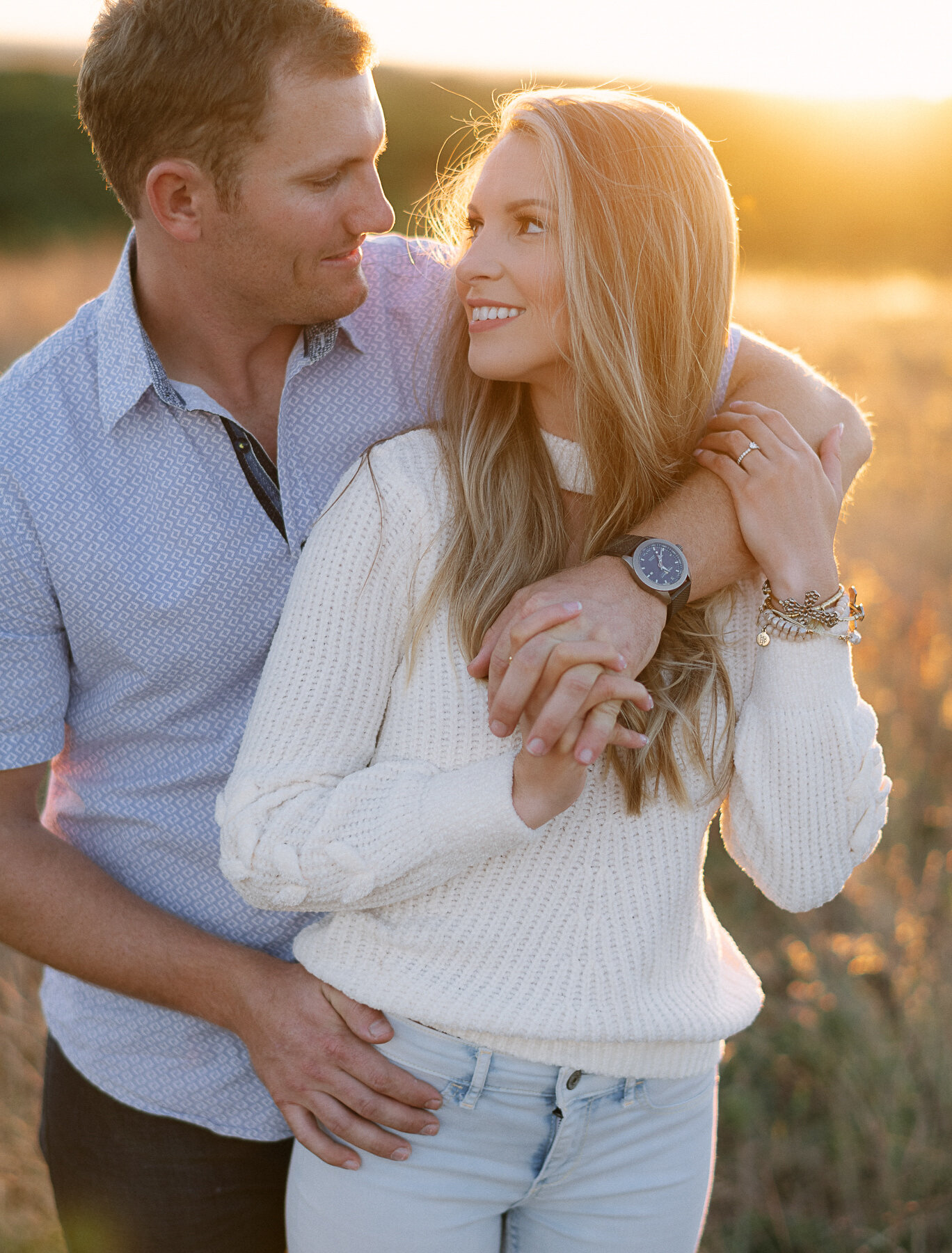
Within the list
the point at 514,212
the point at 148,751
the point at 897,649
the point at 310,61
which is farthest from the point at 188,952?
the point at 897,649

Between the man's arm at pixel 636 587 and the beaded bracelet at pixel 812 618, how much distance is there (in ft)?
0.30

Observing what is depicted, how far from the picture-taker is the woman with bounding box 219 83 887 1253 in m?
1.61

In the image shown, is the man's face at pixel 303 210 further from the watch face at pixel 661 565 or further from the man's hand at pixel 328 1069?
the man's hand at pixel 328 1069

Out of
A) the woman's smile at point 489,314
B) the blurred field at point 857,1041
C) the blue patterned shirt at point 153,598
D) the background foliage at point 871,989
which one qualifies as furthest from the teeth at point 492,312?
the blurred field at point 857,1041

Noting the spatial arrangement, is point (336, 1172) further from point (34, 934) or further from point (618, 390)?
point (618, 390)

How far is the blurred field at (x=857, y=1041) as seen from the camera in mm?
2596

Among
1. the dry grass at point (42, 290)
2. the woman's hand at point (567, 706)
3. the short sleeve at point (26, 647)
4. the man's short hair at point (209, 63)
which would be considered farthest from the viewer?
the dry grass at point (42, 290)

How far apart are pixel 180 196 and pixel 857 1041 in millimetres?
2434

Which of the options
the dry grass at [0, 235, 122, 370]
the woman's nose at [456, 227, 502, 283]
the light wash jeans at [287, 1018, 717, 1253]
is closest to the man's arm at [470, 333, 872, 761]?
the woman's nose at [456, 227, 502, 283]

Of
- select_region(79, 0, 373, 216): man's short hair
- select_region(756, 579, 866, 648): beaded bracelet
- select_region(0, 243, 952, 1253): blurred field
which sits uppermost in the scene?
select_region(79, 0, 373, 216): man's short hair

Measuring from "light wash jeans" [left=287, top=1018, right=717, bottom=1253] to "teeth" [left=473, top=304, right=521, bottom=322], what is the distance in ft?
3.58

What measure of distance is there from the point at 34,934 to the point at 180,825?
302mm

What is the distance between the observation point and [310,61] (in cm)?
191

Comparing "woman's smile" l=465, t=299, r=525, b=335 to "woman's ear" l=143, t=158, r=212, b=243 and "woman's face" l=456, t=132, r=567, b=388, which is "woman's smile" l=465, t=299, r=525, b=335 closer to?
"woman's face" l=456, t=132, r=567, b=388
